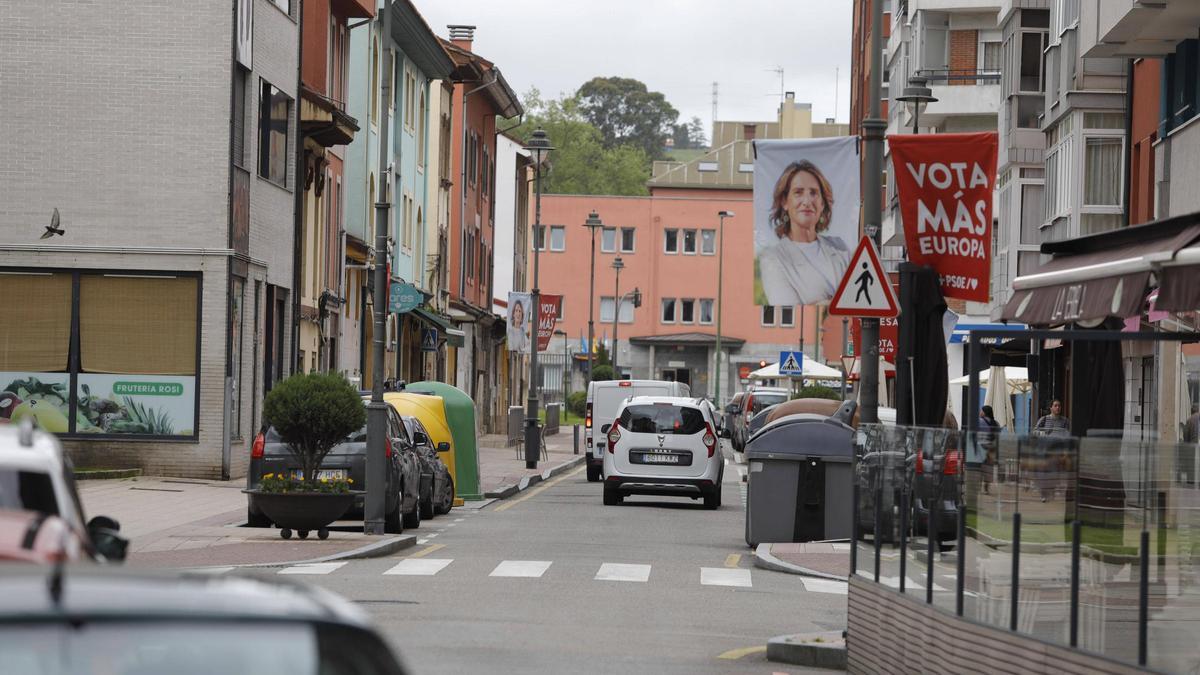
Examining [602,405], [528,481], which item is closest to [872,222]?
[528,481]

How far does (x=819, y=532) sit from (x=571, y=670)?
1232 cm

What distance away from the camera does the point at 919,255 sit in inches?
543

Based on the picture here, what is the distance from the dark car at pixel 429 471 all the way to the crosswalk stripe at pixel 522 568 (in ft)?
19.5

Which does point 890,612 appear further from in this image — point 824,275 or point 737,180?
point 737,180

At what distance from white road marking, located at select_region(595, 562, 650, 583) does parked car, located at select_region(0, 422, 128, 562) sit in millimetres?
11256

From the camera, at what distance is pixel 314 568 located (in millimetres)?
18844

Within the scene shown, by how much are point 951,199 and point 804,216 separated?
196cm

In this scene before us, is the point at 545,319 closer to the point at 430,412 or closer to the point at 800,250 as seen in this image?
the point at 430,412

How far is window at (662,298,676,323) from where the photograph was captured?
117m

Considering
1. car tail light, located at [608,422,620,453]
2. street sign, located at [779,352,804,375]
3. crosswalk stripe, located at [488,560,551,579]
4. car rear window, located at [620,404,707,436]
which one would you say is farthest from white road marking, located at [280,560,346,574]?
street sign, located at [779,352,804,375]

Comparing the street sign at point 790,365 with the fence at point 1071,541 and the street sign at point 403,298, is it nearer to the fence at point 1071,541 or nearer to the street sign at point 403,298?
the street sign at point 403,298

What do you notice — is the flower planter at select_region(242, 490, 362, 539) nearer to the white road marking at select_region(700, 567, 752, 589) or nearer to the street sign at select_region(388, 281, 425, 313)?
the white road marking at select_region(700, 567, 752, 589)

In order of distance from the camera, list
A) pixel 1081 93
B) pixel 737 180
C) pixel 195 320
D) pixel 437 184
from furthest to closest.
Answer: pixel 737 180, pixel 437 184, pixel 1081 93, pixel 195 320

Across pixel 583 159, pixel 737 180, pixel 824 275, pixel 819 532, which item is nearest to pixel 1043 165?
pixel 819 532
